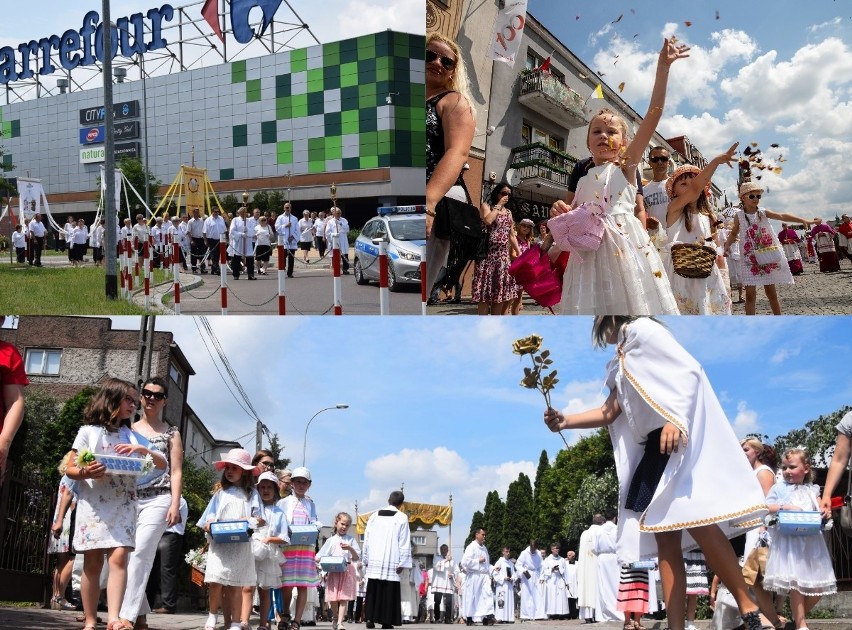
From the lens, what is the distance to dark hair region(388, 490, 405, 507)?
627cm

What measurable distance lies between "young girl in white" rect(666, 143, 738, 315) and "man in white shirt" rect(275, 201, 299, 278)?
2549 mm

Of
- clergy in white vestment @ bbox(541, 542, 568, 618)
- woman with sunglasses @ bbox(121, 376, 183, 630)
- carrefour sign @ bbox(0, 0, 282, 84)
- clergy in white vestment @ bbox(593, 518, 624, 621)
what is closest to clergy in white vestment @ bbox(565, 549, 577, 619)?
clergy in white vestment @ bbox(541, 542, 568, 618)

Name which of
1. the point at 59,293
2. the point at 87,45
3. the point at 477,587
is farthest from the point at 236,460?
the point at 477,587

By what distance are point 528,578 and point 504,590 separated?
1.16ft

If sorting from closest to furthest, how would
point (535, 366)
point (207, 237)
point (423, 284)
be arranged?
point (535, 366) < point (423, 284) < point (207, 237)

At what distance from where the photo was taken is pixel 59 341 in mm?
6020

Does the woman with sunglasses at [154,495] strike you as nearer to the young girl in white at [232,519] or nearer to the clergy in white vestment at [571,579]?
the young girl in white at [232,519]

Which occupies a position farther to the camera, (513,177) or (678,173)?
(678,173)

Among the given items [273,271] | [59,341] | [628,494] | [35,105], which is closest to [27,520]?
[59,341]

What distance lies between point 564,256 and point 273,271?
2.27 meters

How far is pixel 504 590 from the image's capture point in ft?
34.8

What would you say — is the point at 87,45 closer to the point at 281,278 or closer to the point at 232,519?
Result: the point at 281,278

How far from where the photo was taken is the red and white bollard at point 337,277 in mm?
5703

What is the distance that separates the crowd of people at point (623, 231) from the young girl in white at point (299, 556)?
174 centimetres
